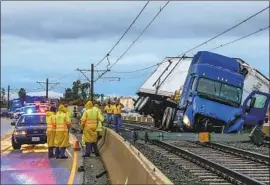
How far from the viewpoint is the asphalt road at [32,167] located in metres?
12.0

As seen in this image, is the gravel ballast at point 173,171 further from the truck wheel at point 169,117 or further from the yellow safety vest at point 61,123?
the truck wheel at point 169,117

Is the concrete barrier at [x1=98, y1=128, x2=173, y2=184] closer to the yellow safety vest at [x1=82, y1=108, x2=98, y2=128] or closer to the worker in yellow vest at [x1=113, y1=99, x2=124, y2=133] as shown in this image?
the yellow safety vest at [x1=82, y1=108, x2=98, y2=128]

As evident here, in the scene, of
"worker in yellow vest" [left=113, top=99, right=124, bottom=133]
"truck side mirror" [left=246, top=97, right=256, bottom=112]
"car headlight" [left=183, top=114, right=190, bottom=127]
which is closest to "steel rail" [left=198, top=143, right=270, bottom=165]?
"car headlight" [left=183, top=114, right=190, bottom=127]

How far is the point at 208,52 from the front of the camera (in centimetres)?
2581

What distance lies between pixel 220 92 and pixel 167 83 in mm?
7392

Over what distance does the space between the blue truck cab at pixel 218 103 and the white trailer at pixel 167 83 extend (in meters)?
0.94

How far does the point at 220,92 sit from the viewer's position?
80.6 feet

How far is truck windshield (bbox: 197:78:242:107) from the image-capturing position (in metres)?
24.4

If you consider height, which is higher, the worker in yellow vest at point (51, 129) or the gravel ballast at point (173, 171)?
the worker in yellow vest at point (51, 129)

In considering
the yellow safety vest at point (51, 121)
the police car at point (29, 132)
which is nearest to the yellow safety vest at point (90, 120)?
the yellow safety vest at point (51, 121)

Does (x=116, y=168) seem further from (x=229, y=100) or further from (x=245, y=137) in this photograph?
(x=229, y=100)

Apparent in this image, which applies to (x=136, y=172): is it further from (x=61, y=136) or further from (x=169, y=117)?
(x=169, y=117)

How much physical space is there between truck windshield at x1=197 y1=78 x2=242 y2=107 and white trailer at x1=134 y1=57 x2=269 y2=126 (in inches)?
41.5

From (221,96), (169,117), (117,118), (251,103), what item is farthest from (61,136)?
(169,117)
